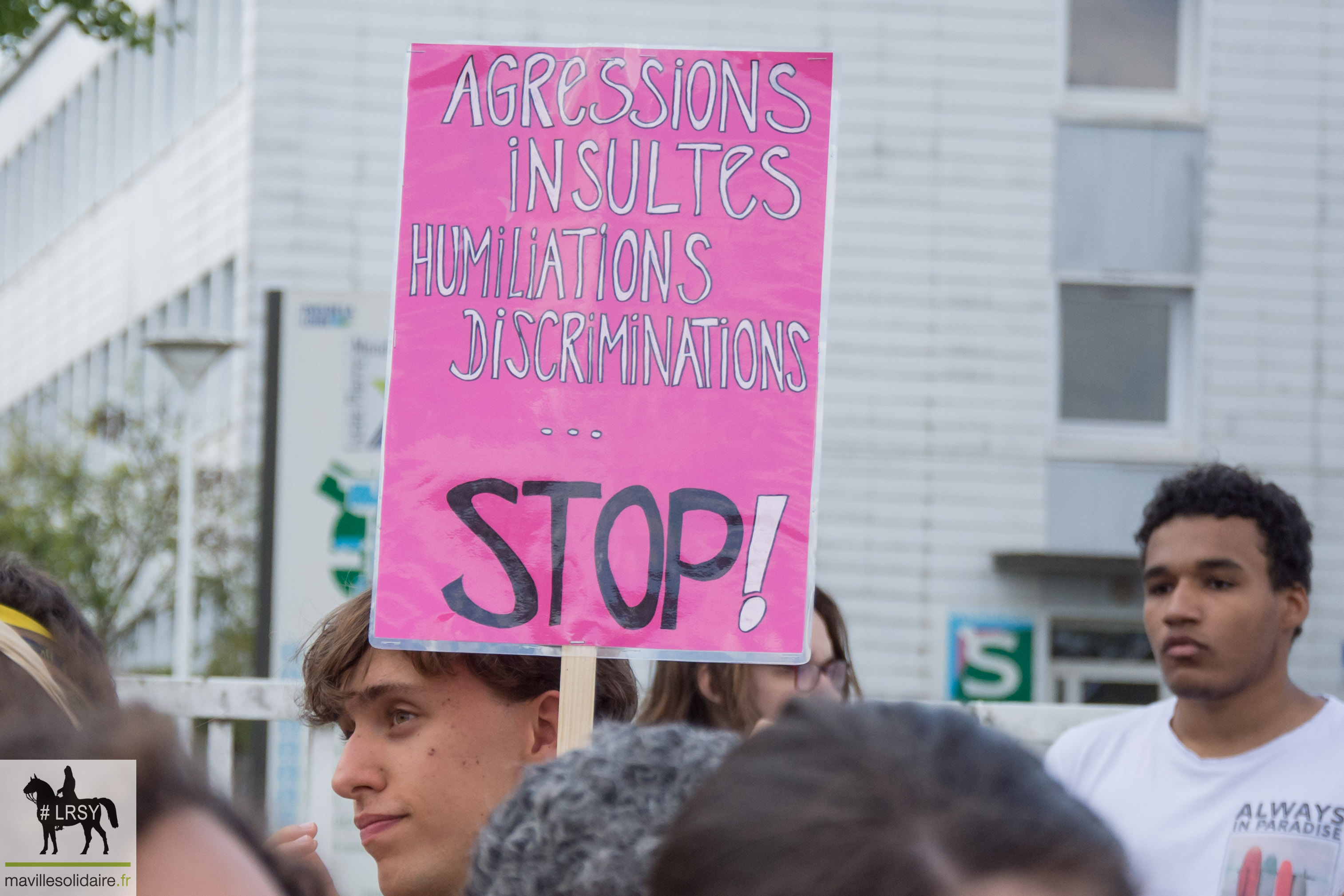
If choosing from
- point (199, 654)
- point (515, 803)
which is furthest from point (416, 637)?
point (199, 654)

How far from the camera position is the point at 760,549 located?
250 centimetres

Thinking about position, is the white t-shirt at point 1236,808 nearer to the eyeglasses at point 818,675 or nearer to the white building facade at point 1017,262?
the eyeglasses at point 818,675

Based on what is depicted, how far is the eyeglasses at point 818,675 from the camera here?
3.70 m

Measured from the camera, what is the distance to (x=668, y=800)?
121 centimetres

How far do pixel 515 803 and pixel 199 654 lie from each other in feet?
A: 57.5

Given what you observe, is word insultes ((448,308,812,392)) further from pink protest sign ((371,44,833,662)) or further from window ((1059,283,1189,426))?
window ((1059,283,1189,426))

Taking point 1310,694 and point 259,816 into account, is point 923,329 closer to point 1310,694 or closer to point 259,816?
point 1310,694

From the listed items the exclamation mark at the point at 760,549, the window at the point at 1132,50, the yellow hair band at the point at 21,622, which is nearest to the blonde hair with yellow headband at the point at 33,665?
the yellow hair band at the point at 21,622

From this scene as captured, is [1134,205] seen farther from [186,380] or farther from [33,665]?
[33,665]

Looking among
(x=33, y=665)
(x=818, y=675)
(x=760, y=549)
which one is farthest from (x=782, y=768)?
(x=818, y=675)

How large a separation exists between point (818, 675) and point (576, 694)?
1.46m

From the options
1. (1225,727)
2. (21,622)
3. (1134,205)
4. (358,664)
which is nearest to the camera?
(21,622)

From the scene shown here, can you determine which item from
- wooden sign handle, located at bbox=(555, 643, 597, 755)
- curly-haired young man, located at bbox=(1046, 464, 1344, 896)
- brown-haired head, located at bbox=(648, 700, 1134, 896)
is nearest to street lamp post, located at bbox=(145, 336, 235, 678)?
curly-haired young man, located at bbox=(1046, 464, 1344, 896)

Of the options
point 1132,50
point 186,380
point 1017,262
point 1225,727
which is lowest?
point 1225,727
